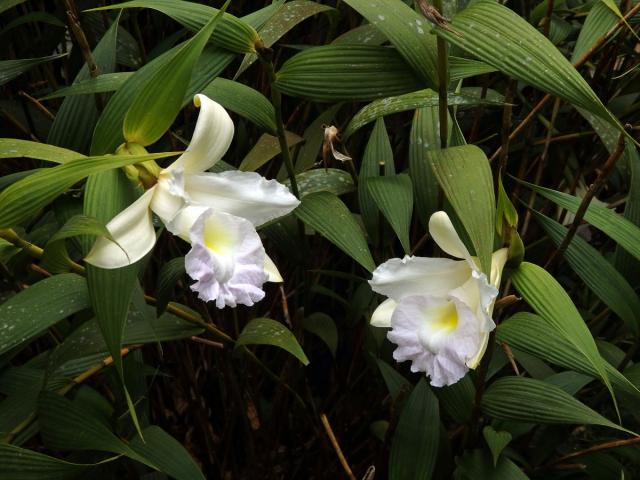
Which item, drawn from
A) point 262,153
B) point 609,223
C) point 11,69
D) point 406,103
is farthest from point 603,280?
point 11,69

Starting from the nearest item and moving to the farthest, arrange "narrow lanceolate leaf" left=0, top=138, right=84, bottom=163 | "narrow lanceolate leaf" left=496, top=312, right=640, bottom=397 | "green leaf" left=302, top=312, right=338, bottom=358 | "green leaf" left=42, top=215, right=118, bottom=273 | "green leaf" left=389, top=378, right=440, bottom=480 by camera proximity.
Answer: "green leaf" left=42, top=215, right=118, bottom=273
"narrow lanceolate leaf" left=0, top=138, right=84, bottom=163
"narrow lanceolate leaf" left=496, top=312, right=640, bottom=397
"green leaf" left=389, top=378, right=440, bottom=480
"green leaf" left=302, top=312, right=338, bottom=358

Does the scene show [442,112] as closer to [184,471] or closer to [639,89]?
[184,471]

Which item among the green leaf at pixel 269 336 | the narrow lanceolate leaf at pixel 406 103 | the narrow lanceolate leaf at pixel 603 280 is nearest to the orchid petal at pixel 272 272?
the green leaf at pixel 269 336

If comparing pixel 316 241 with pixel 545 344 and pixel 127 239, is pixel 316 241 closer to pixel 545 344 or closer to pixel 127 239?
pixel 545 344

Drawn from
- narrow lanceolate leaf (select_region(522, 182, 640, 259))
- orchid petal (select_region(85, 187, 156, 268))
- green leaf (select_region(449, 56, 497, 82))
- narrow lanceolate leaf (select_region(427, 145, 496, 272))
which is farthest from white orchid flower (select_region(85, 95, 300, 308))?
narrow lanceolate leaf (select_region(522, 182, 640, 259))

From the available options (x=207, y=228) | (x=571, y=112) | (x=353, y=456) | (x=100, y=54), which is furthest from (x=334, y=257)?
(x=207, y=228)

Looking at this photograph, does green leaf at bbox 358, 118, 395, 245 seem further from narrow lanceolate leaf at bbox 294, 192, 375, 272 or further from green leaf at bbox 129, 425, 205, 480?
green leaf at bbox 129, 425, 205, 480
